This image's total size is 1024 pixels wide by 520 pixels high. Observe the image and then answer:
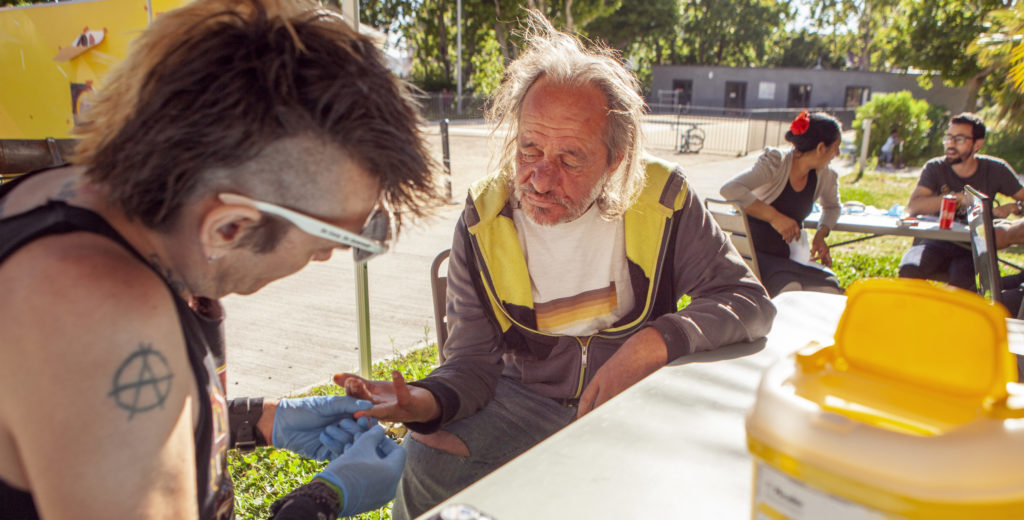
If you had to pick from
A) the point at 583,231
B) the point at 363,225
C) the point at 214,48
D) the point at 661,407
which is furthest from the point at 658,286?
the point at 214,48

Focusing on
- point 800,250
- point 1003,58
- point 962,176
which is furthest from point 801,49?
point 800,250

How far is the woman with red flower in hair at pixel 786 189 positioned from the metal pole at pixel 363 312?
2458 millimetres

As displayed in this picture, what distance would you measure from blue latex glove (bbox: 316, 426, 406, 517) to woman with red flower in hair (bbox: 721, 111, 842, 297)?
3.15 m

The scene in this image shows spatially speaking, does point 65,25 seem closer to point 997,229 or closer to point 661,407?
point 661,407

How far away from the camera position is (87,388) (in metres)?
0.79

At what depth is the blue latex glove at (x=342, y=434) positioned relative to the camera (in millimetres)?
1679

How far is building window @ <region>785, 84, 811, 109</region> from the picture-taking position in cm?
3988

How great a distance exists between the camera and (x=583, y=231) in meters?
2.12

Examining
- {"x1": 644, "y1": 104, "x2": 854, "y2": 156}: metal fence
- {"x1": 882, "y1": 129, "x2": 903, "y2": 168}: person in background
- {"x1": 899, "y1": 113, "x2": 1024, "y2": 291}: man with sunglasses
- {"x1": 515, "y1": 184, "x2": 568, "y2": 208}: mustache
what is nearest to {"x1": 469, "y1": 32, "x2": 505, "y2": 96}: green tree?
{"x1": 644, "y1": 104, "x2": 854, "y2": 156}: metal fence

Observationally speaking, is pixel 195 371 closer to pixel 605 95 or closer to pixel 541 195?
pixel 541 195

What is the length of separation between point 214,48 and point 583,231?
1360mm

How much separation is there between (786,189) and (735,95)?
40913mm

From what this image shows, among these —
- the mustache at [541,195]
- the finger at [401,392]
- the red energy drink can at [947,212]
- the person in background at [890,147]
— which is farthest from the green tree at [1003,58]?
the finger at [401,392]

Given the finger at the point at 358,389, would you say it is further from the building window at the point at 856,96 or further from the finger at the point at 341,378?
the building window at the point at 856,96
